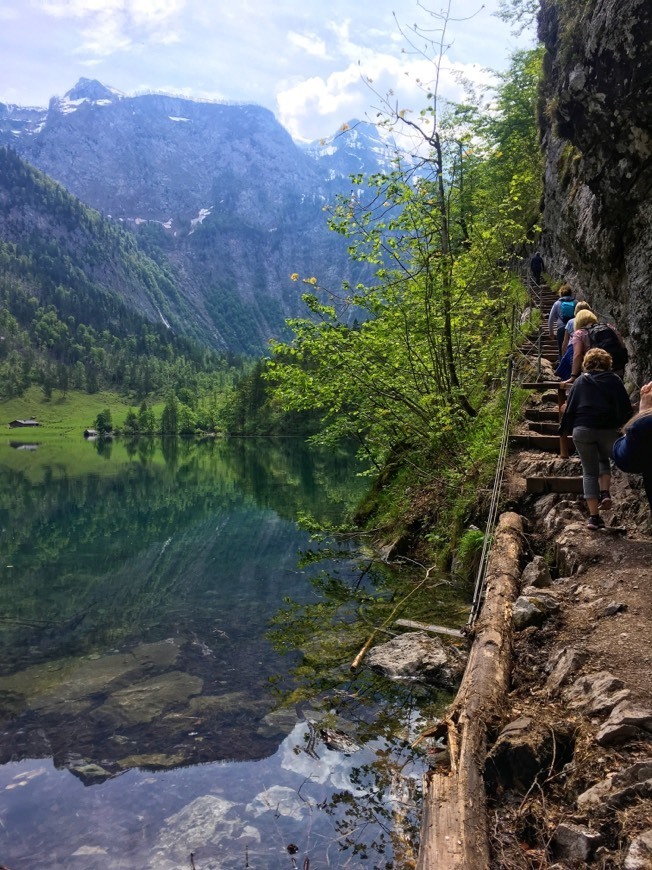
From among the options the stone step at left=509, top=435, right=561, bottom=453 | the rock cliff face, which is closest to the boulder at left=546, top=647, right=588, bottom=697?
the rock cliff face

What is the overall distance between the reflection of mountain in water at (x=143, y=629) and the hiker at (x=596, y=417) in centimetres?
617

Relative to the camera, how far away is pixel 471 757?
4711 millimetres

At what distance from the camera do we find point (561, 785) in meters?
4.37

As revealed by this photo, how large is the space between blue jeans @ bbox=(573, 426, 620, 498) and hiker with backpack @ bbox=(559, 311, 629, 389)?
4.98ft

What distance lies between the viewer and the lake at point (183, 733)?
270 inches

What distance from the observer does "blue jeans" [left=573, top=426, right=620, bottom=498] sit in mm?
9164

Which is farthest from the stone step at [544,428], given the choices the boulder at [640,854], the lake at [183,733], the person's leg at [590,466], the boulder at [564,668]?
the boulder at [640,854]

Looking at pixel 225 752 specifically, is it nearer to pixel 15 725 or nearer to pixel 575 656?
pixel 15 725

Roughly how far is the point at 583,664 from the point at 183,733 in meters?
6.61

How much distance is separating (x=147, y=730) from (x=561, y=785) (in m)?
7.41

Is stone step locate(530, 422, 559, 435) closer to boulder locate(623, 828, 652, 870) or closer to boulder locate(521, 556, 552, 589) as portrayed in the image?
boulder locate(521, 556, 552, 589)

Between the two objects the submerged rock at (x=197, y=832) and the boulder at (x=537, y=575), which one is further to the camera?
the boulder at (x=537, y=575)

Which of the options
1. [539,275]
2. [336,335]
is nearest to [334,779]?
[336,335]

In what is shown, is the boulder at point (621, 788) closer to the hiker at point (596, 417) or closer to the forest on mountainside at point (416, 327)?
the hiker at point (596, 417)
